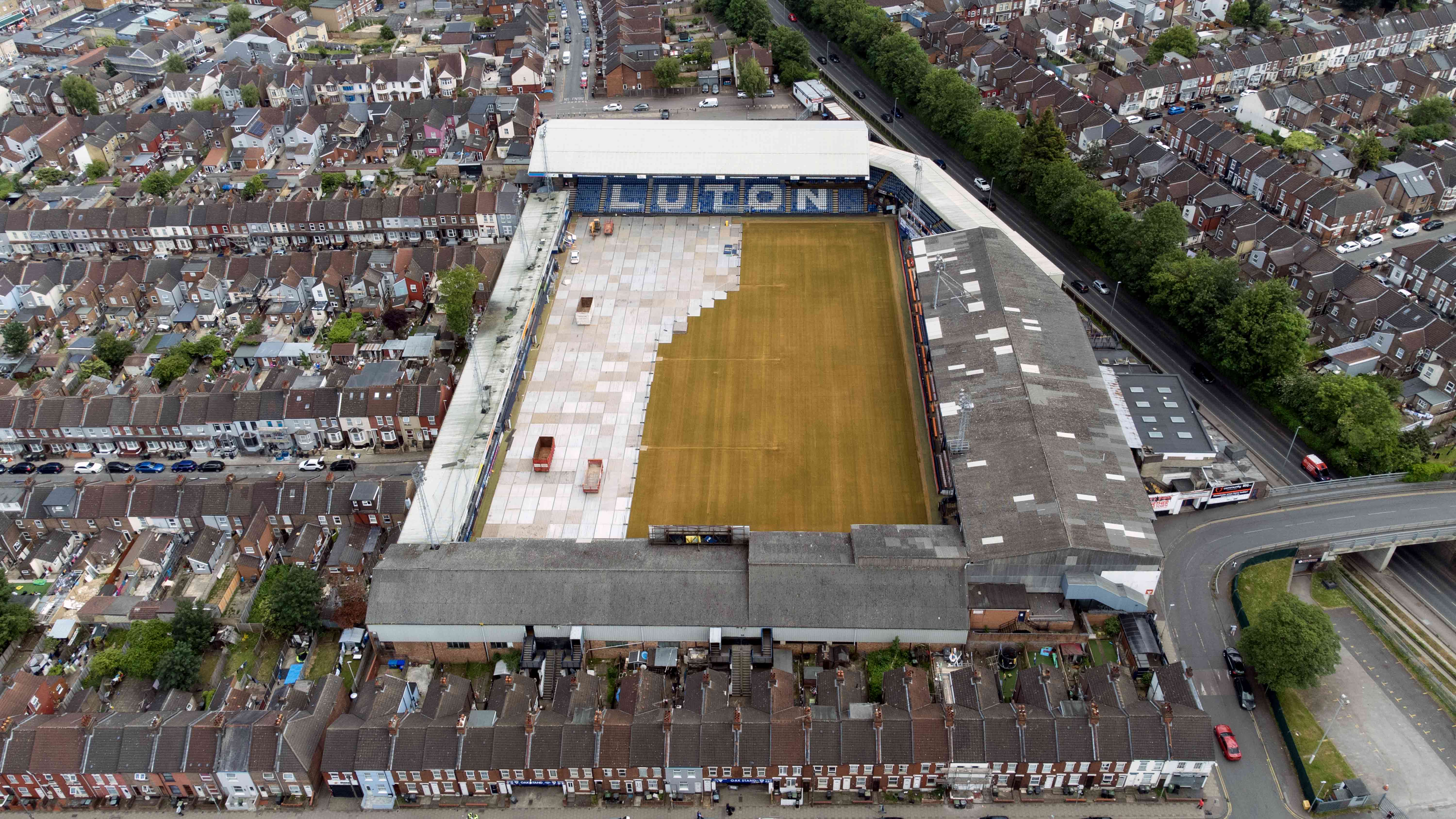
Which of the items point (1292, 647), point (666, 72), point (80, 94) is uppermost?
point (1292, 647)

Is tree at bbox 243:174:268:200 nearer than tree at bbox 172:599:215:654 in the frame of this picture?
No

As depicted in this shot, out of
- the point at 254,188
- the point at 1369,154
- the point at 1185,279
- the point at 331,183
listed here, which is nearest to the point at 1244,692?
the point at 1185,279

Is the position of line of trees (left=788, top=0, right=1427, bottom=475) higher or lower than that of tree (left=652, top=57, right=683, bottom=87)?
higher

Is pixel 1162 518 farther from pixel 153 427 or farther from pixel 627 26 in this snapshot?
pixel 627 26

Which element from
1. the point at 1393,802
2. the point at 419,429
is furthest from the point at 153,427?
the point at 1393,802

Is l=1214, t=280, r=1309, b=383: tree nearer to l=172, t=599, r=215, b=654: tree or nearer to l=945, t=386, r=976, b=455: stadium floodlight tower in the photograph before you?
l=945, t=386, r=976, b=455: stadium floodlight tower

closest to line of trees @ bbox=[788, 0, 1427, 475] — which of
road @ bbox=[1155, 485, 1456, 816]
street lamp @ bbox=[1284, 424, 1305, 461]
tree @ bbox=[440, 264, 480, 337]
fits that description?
street lamp @ bbox=[1284, 424, 1305, 461]

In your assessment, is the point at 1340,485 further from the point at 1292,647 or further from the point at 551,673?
the point at 551,673
